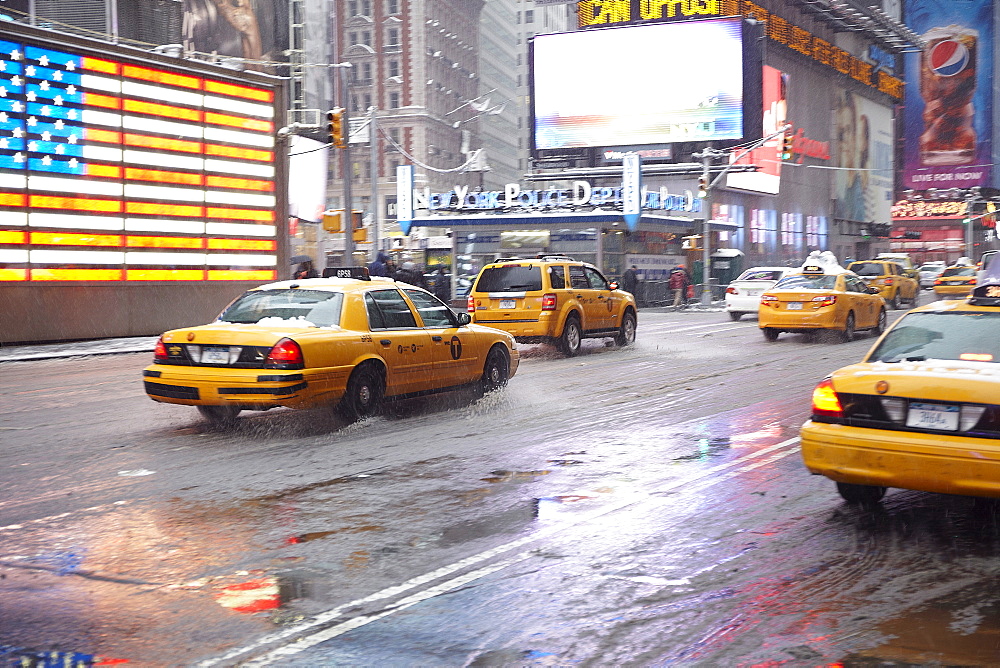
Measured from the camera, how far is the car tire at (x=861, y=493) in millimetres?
7312

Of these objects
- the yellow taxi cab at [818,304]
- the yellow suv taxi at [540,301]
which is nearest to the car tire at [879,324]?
the yellow taxi cab at [818,304]

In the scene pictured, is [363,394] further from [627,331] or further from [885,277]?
[885,277]

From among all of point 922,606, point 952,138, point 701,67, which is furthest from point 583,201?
point 952,138

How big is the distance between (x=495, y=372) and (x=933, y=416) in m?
7.73

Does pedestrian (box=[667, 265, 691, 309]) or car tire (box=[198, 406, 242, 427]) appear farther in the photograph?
pedestrian (box=[667, 265, 691, 309])

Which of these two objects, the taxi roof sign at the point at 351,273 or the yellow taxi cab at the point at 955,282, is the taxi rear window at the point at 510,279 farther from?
the yellow taxi cab at the point at 955,282

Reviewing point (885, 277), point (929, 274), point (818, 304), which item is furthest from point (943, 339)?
point (929, 274)

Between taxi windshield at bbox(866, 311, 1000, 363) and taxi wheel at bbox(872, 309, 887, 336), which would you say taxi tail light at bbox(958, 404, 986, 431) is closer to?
taxi windshield at bbox(866, 311, 1000, 363)

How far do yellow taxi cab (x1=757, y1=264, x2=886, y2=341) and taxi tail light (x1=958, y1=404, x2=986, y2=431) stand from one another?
16.4 m

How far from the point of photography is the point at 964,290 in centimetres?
4528

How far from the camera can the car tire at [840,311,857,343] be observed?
75.1 ft

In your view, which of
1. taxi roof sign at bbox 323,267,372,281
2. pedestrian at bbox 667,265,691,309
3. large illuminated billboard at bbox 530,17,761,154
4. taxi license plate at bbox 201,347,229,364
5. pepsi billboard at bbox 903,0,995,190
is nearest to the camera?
taxi license plate at bbox 201,347,229,364

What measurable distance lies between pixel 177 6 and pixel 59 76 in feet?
39.2

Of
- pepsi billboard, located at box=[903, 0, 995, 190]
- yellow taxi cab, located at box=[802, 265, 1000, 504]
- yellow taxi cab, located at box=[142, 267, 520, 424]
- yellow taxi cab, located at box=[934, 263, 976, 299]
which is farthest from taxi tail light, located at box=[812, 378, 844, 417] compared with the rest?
pepsi billboard, located at box=[903, 0, 995, 190]
